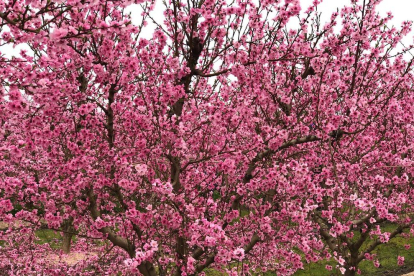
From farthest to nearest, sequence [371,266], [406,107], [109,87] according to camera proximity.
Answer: [371,266]
[406,107]
[109,87]

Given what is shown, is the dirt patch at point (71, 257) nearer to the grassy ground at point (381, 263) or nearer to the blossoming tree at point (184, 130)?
the grassy ground at point (381, 263)

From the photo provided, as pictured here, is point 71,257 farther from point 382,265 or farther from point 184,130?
point 382,265

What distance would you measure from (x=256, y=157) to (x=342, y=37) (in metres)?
3.07

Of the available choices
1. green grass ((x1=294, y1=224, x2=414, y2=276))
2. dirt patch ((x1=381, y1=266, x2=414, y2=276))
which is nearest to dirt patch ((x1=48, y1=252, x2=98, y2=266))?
green grass ((x1=294, y1=224, x2=414, y2=276))

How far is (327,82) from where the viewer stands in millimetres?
7285

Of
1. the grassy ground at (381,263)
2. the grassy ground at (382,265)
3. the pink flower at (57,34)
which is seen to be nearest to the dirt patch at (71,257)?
the grassy ground at (381,263)

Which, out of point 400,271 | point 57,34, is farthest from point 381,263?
point 57,34

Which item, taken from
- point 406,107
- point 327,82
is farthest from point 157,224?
point 406,107

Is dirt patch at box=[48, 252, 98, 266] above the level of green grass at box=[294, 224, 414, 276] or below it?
above

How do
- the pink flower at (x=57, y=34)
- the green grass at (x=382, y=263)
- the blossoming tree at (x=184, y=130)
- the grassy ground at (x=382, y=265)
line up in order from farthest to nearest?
the green grass at (x=382, y=263) → the grassy ground at (x=382, y=265) → the blossoming tree at (x=184, y=130) → the pink flower at (x=57, y=34)

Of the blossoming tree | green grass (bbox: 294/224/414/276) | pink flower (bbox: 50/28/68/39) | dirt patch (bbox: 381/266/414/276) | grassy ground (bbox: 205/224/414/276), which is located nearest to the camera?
pink flower (bbox: 50/28/68/39)

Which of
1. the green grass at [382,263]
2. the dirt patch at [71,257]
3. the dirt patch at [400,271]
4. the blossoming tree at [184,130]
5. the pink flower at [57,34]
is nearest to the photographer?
the pink flower at [57,34]

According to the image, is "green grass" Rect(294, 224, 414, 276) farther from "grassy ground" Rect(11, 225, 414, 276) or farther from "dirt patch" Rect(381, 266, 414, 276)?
"dirt patch" Rect(381, 266, 414, 276)

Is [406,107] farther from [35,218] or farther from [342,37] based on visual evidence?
[35,218]
